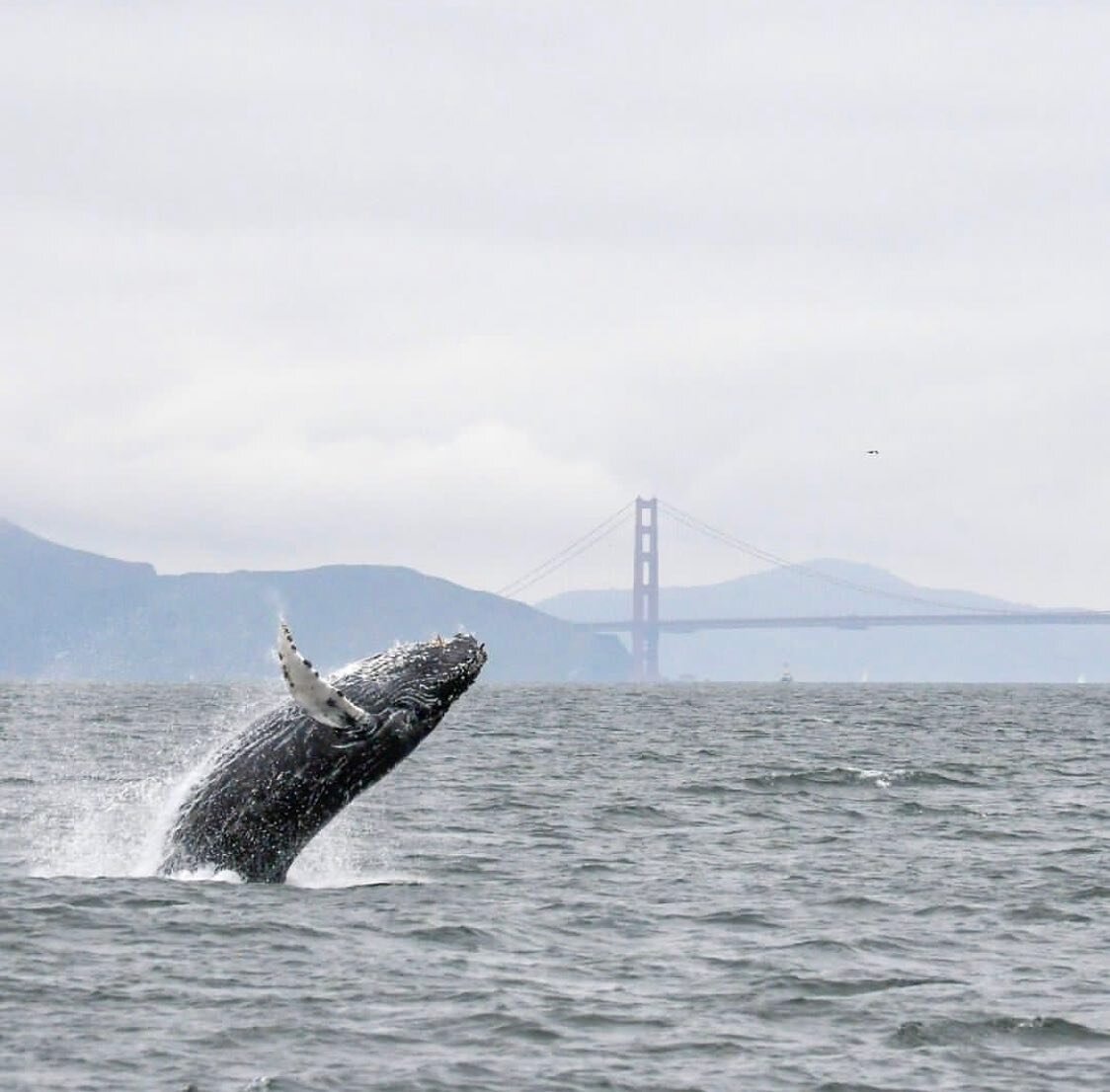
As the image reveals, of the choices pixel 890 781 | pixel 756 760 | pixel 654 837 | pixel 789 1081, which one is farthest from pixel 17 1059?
pixel 756 760

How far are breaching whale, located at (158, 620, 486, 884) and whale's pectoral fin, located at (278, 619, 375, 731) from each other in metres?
0.44

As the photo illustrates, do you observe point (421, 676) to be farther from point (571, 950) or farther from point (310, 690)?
point (571, 950)

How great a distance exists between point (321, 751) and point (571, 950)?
200 centimetres

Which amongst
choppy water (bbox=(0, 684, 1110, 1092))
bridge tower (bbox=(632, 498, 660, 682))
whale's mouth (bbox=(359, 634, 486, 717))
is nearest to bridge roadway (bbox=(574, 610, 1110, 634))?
bridge tower (bbox=(632, 498, 660, 682))

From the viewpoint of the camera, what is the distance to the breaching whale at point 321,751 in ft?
41.3

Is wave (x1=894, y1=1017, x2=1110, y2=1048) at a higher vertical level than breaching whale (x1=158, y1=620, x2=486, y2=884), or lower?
lower

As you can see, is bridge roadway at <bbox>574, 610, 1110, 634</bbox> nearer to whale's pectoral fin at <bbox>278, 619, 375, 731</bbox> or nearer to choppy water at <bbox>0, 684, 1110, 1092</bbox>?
choppy water at <bbox>0, 684, 1110, 1092</bbox>

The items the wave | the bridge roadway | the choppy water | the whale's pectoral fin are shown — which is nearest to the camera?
the choppy water

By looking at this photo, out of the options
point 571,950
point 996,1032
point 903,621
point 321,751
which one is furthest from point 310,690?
point 903,621

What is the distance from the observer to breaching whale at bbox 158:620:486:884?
12.6m

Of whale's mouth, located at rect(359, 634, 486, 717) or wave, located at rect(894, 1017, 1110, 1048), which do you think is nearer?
wave, located at rect(894, 1017, 1110, 1048)

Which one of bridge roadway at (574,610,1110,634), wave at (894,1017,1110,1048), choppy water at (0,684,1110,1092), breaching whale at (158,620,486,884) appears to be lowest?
wave at (894,1017,1110,1048)

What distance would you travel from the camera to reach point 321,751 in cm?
1257

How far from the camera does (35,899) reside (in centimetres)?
1375
